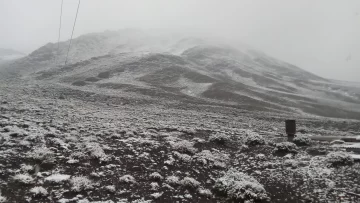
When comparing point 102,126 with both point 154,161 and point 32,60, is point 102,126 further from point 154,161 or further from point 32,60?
point 32,60

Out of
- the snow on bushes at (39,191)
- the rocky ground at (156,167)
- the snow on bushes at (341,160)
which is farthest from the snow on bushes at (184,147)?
the snow on bushes at (39,191)

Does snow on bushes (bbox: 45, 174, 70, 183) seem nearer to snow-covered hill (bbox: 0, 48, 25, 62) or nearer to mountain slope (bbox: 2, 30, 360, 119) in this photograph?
mountain slope (bbox: 2, 30, 360, 119)

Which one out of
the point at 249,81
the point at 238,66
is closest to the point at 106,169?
the point at 249,81

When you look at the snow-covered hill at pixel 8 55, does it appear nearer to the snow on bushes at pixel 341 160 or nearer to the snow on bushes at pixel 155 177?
the snow on bushes at pixel 155 177

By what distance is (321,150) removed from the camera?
15133 mm

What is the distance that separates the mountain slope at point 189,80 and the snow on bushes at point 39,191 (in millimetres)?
34384

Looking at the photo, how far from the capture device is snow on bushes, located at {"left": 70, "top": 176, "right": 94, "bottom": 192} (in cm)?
945

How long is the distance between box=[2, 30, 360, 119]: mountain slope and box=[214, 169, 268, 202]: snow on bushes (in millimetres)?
33076

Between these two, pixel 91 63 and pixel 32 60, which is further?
pixel 32 60

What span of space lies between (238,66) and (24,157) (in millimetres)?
83494

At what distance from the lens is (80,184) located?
9695 mm

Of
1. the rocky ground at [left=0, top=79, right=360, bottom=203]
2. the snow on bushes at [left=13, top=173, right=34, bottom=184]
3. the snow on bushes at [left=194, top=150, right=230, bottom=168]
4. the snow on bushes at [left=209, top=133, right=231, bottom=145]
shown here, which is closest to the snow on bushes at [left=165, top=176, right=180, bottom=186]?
the rocky ground at [left=0, top=79, right=360, bottom=203]

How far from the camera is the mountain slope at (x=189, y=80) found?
50.0 metres

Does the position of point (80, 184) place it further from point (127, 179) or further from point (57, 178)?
point (127, 179)
